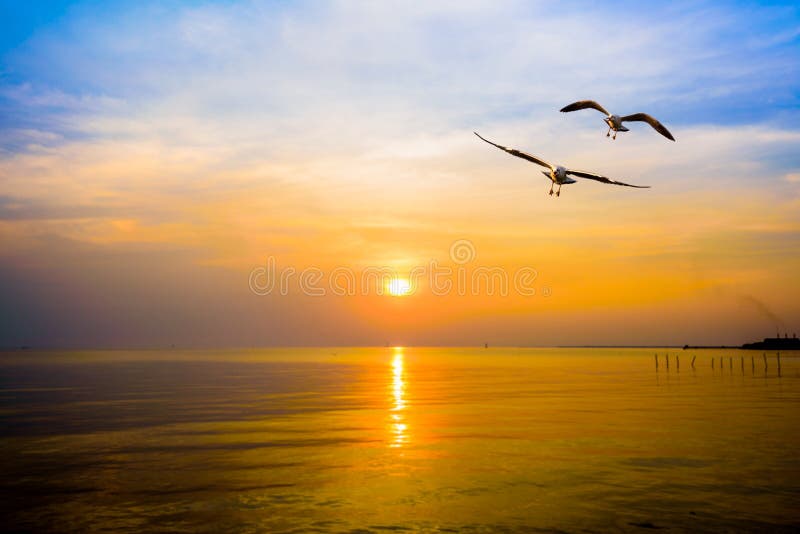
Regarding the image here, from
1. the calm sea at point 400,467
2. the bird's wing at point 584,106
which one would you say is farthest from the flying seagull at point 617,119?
the calm sea at point 400,467

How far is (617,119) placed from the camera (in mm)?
38875

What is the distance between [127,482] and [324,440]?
42.0 ft

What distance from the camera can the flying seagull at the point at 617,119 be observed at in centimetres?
3606

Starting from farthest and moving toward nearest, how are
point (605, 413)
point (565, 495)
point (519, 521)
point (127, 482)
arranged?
point (605, 413) < point (127, 482) < point (565, 495) < point (519, 521)

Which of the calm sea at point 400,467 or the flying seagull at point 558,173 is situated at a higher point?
the flying seagull at point 558,173

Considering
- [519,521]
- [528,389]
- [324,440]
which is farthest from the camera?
[528,389]

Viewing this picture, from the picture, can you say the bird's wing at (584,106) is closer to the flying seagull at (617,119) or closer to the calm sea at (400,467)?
the flying seagull at (617,119)

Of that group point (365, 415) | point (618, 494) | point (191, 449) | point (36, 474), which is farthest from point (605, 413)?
point (36, 474)

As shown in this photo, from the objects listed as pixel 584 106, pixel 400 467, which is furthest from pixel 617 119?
pixel 400 467

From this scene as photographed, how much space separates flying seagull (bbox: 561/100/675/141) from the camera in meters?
36.1

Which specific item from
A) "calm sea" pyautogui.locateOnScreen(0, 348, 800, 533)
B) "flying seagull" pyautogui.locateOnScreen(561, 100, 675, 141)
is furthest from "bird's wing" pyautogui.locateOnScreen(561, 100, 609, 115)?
"calm sea" pyautogui.locateOnScreen(0, 348, 800, 533)

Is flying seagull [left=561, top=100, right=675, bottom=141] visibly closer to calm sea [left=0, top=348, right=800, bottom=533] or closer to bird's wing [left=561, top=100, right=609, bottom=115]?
bird's wing [left=561, top=100, right=609, bottom=115]

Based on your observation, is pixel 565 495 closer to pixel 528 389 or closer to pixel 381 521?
pixel 381 521

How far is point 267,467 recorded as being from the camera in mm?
30844
